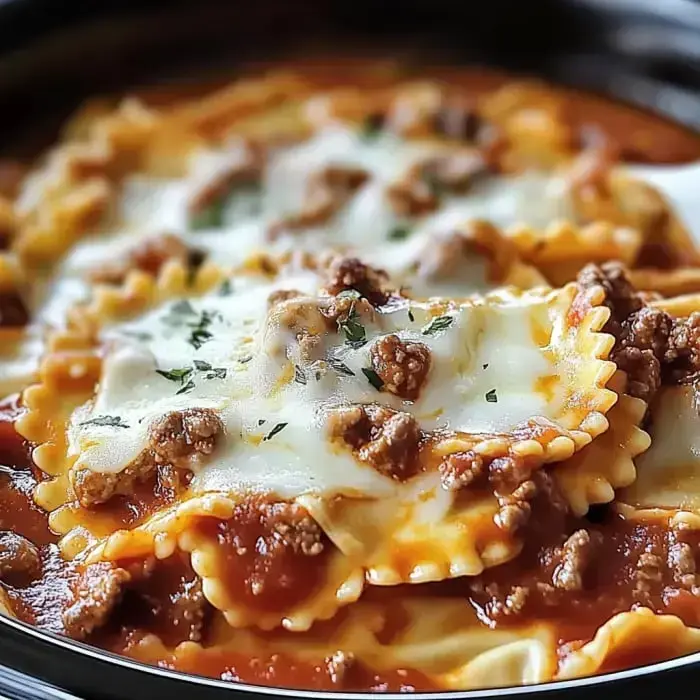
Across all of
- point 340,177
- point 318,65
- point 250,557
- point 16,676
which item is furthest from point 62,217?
point 16,676

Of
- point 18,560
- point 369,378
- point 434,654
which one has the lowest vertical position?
point 434,654

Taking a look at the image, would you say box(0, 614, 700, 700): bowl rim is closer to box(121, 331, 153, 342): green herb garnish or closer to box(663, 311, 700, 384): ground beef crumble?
box(663, 311, 700, 384): ground beef crumble

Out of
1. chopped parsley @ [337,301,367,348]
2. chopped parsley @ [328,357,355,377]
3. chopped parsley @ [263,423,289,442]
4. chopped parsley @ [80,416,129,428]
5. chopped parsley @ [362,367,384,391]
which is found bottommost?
chopped parsley @ [80,416,129,428]

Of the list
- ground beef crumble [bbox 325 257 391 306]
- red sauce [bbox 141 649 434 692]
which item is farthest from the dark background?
red sauce [bbox 141 649 434 692]

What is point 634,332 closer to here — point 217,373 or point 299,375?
point 299,375

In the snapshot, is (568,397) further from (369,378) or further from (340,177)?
(340,177)

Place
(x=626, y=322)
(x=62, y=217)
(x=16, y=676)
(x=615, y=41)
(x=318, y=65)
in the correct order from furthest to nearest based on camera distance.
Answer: (x=318, y=65)
(x=615, y=41)
(x=62, y=217)
(x=626, y=322)
(x=16, y=676)

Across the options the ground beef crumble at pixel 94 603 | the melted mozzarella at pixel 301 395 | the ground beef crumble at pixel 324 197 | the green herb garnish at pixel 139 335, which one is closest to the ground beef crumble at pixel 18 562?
the ground beef crumble at pixel 94 603

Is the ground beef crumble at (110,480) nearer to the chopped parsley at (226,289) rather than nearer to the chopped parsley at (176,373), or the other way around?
the chopped parsley at (176,373)
